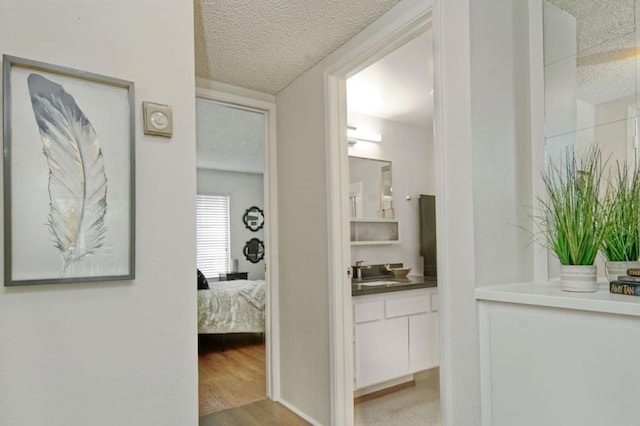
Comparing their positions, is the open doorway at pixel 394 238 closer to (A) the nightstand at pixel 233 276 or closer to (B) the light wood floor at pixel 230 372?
(B) the light wood floor at pixel 230 372

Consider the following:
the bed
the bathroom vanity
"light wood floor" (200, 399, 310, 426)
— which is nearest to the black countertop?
the bathroom vanity

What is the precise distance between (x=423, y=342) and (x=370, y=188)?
60.5 inches

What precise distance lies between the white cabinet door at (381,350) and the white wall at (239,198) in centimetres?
420

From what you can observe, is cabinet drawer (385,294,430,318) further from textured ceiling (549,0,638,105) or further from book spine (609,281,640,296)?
textured ceiling (549,0,638,105)

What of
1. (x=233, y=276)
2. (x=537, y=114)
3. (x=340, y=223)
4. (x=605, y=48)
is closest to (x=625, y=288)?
(x=537, y=114)

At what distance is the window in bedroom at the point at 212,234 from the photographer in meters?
6.37

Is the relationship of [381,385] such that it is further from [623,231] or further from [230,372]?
[623,231]

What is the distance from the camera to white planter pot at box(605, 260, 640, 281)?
1331mm

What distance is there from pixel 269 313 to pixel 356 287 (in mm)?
738

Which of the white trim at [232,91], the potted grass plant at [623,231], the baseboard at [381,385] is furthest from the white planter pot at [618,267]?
the white trim at [232,91]

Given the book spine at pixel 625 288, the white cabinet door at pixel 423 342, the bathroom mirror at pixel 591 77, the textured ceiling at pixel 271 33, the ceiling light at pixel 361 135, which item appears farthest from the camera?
the ceiling light at pixel 361 135

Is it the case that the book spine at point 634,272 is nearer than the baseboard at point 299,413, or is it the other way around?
the book spine at point 634,272

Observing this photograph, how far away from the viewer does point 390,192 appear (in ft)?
12.7

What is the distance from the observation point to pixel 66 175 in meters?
1.11
